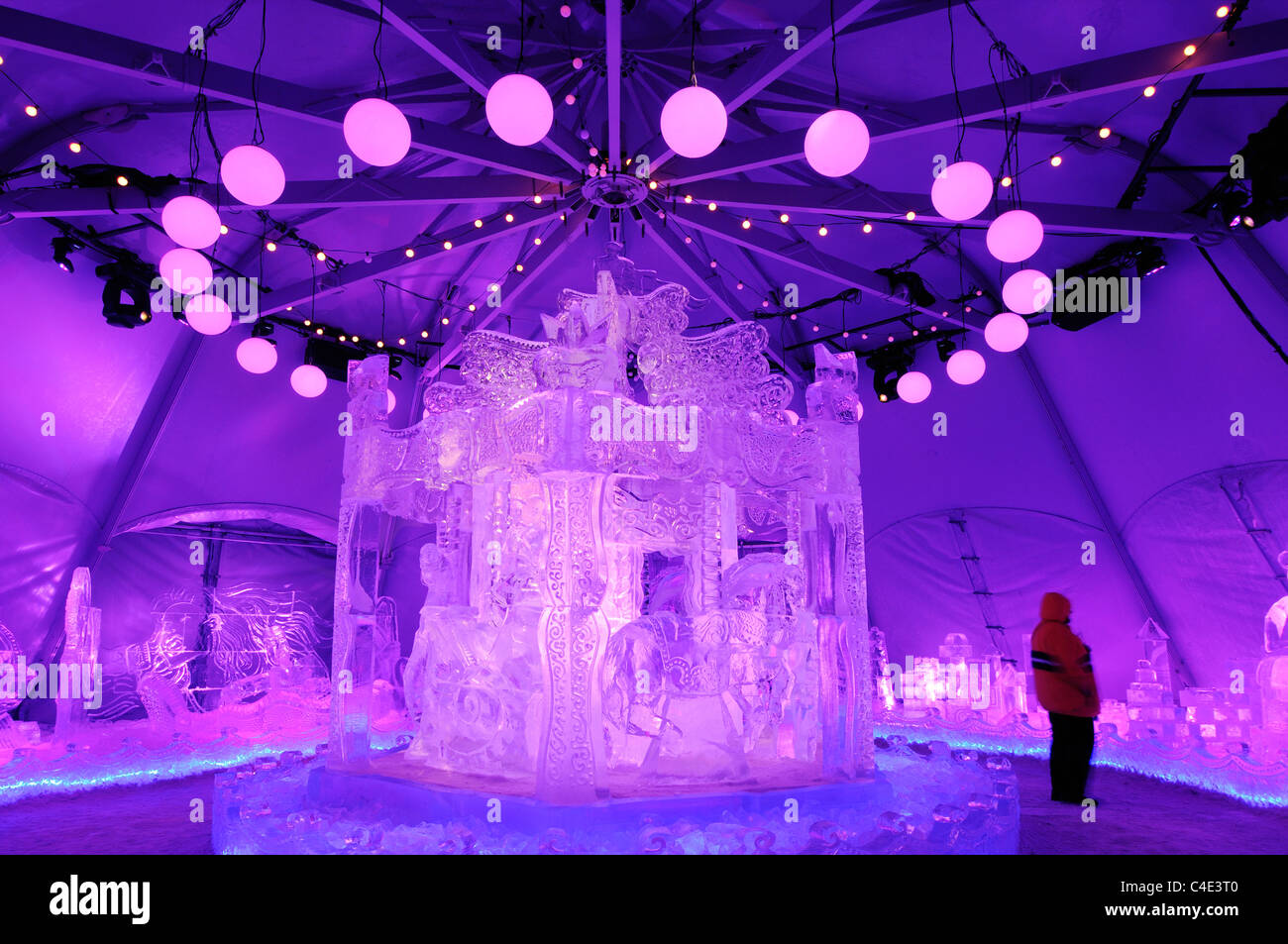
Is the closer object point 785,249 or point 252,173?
point 252,173

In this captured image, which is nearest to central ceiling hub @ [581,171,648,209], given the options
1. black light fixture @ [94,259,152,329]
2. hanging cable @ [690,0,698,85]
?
hanging cable @ [690,0,698,85]

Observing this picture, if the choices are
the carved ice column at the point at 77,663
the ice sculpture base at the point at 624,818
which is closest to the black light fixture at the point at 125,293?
the carved ice column at the point at 77,663

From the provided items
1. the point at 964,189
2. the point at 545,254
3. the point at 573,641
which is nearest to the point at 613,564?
the point at 573,641

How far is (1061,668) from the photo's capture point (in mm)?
5727

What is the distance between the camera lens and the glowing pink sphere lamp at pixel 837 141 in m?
3.38

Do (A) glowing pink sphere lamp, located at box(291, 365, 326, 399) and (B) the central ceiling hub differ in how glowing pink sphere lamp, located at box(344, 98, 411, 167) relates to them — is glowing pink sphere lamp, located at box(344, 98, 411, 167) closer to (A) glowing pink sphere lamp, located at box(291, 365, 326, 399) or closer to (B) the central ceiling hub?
(B) the central ceiling hub

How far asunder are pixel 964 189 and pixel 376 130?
2.59 meters

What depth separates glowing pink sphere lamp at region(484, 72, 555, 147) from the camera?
11.0 feet

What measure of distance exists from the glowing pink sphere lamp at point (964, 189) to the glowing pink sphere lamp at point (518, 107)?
1762mm

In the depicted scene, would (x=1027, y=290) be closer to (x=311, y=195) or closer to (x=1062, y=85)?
(x=1062, y=85)

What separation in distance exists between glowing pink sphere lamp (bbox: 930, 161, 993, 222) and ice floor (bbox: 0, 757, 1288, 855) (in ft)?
11.4

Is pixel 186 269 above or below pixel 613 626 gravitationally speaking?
above
